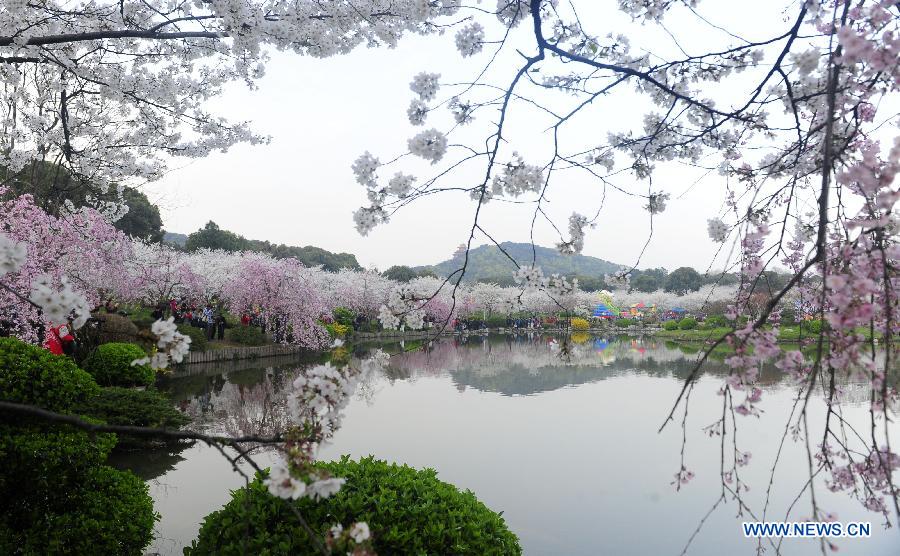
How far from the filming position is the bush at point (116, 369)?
9039mm

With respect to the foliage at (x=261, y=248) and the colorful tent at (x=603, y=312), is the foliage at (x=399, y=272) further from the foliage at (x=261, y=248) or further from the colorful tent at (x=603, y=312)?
the colorful tent at (x=603, y=312)

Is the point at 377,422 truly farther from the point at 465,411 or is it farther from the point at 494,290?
the point at 494,290

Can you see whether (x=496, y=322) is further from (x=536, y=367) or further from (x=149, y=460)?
(x=149, y=460)

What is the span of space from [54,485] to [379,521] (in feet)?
6.95

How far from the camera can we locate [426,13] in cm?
263

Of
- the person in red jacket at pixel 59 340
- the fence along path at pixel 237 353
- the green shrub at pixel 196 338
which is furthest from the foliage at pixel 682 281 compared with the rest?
the person in red jacket at pixel 59 340

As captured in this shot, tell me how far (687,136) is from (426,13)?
1.66 metres

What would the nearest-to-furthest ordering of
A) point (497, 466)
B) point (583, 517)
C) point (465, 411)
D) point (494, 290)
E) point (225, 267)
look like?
point (583, 517) → point (497, 466) → point (465, 411) → point (225, 267) → point (494, 290)

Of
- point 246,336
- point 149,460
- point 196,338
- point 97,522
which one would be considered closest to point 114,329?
point 196,338

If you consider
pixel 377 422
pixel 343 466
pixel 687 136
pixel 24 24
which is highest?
pixel 24 24

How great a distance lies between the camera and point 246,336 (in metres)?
17.3

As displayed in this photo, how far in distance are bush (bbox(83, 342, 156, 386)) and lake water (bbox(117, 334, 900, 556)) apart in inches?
30.6

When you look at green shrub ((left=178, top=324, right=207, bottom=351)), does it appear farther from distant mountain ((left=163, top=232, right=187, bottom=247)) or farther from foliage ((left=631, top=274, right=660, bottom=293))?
foliage ((left=631, top=274, right=660, bottom=293))

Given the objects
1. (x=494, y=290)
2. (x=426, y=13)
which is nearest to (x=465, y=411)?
(x=426, y=13)
